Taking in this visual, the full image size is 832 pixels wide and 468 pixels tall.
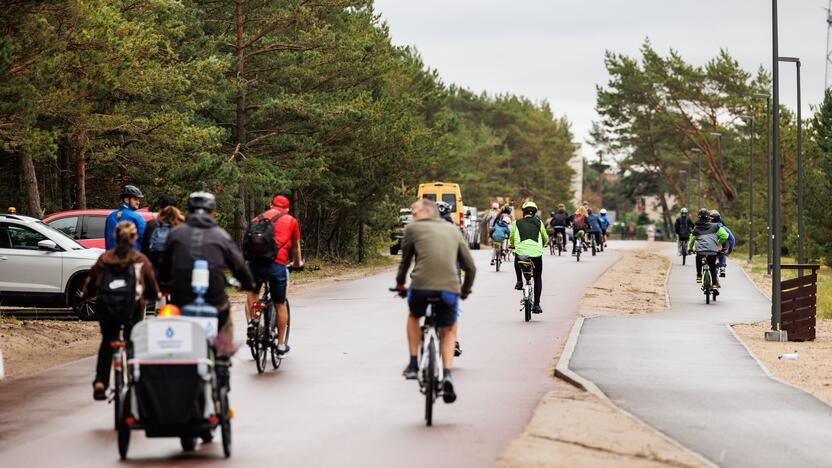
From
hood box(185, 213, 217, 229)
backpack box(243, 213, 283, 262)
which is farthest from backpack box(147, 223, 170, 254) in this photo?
hood box(185, 213, 217, 229)

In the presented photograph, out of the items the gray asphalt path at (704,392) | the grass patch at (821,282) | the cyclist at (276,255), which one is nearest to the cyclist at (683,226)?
the grass patch at (821,282)

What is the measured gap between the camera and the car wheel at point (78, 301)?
828 inches

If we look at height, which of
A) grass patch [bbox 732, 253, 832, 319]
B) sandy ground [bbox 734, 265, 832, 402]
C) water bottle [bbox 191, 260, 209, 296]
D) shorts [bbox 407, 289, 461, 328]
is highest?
water bottle [bbox 191, 260, 209, 296]

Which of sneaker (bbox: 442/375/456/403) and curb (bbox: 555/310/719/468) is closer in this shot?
curb (bbox: 555/310/719/468)

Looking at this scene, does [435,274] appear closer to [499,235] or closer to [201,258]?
[201,258]

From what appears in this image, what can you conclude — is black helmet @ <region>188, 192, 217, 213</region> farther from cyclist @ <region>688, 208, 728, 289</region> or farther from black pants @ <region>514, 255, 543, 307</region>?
cyclist @ <region>688, 208, 728, 289</region>

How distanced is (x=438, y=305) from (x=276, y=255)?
351cm

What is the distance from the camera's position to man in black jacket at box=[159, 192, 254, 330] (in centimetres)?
966

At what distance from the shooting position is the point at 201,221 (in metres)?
9.83

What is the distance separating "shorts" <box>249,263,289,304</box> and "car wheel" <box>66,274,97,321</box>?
7198 millimetres

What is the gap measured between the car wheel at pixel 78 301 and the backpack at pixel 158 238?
7272 mm

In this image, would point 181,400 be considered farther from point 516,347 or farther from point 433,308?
point 516,347

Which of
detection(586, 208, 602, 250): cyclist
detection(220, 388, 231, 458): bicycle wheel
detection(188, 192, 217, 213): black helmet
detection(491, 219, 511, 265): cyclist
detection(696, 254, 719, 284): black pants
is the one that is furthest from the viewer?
detection(586, 208, 602, 250): cyclist

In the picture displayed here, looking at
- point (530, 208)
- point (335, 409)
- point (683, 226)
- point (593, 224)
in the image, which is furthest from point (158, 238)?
point (593, 224)
